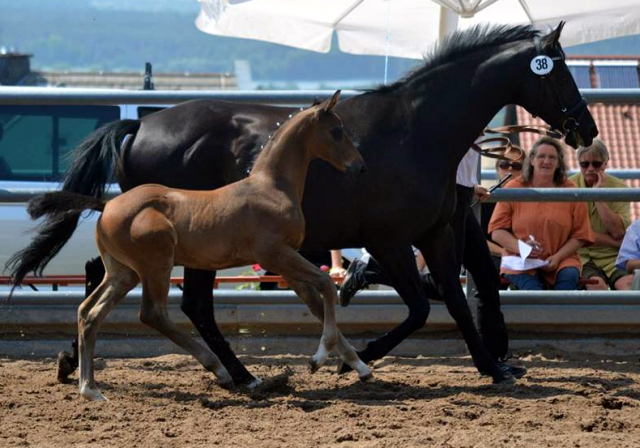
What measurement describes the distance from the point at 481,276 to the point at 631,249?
1.36m

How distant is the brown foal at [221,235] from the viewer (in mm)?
5805

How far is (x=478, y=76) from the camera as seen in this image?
22.0 feet

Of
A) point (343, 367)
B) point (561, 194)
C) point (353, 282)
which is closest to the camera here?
point (343, 367)

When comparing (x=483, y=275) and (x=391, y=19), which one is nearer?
(x=483, y=275)

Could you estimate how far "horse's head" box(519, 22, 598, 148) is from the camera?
21.6 feet

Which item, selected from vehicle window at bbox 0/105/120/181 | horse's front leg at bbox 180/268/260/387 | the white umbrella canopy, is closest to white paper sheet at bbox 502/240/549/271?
horse's front leg at bbox 180/268/260/387

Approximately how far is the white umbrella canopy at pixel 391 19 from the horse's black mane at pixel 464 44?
2240 millimetres

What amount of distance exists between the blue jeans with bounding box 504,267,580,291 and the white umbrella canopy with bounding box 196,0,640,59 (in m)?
2.37

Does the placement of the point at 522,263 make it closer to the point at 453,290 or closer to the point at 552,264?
the point at 552,264

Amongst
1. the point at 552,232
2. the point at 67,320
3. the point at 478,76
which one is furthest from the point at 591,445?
the point at 67,320

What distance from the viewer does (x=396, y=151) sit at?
662cm

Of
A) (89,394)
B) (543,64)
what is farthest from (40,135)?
(543,64)

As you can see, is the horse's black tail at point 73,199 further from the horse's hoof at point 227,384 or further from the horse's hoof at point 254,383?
the horse's hoof at point 254,383

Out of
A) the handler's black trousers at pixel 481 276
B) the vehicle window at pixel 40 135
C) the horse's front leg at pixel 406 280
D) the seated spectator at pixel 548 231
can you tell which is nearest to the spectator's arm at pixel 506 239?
the seated spectator at pixel 548 231
